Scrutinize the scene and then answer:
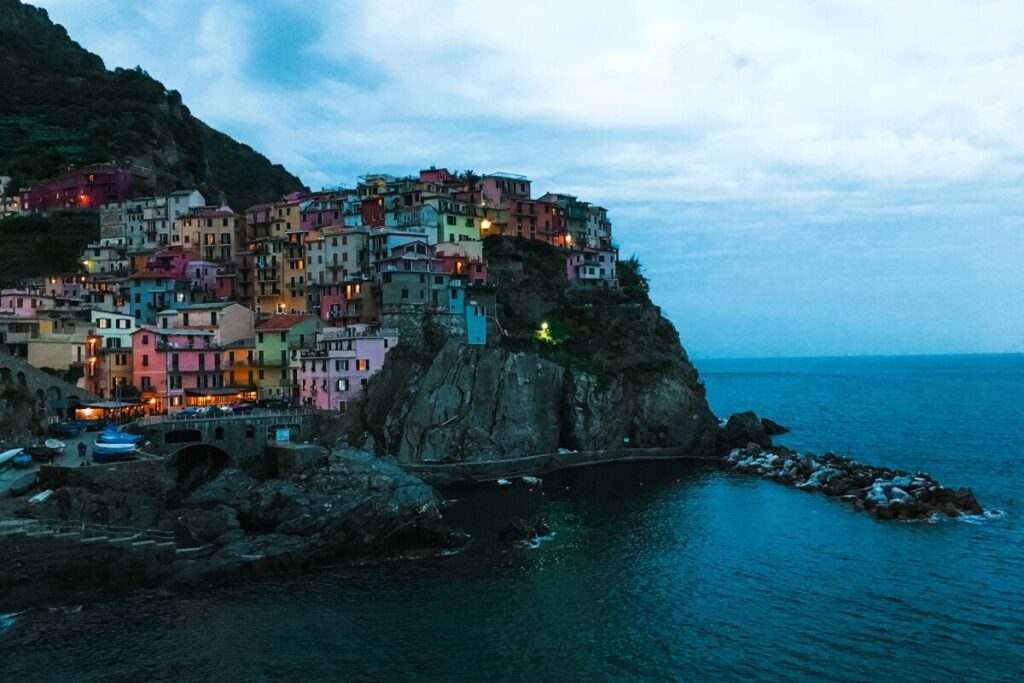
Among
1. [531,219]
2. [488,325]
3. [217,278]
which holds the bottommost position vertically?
[488,325]

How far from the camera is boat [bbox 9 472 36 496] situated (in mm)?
45438

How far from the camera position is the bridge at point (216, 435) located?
60.0m

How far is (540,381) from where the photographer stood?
80.6 m

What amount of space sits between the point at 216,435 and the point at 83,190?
69.4 metres

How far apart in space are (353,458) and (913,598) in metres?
33.4

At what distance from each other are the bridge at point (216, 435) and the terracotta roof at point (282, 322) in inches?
629

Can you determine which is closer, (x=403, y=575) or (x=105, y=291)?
(x=403, y=575)

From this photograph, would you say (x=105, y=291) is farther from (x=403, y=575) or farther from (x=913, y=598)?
(x=913, y=598)

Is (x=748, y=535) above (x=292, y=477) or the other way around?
the other way around

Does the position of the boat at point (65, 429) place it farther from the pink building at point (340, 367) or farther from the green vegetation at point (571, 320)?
the green vegetation at point (571, 320)

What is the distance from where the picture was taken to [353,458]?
174 feet

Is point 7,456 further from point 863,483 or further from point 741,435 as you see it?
point 741,435

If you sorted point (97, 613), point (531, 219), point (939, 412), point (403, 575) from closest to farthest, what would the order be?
1. point (97, 613)
2. point (403, 575)
3. point (531, 219)
4. point (939, 412)

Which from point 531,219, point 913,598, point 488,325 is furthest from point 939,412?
point 913,598
